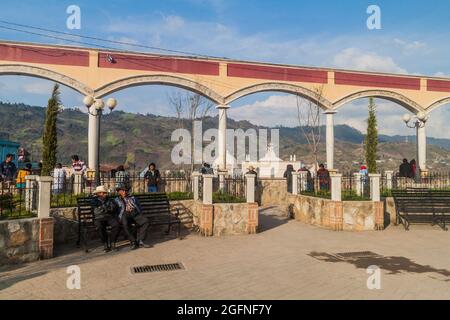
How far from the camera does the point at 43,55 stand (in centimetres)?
1647

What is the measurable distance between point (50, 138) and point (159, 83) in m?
6.69

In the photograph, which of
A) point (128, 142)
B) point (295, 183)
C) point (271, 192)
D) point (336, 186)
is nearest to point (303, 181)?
point (295, 183)

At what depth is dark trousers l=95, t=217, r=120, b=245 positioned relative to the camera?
8.05 metres

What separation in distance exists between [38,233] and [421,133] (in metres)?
23.0

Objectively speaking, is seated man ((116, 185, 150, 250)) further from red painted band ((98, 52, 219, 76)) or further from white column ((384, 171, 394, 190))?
red painted band ((98, 52, 219, 76))

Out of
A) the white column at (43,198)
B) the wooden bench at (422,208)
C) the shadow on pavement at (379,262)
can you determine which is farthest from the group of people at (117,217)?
the wooden bench at (422,208)

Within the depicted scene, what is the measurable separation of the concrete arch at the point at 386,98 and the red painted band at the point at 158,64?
26.8 ft

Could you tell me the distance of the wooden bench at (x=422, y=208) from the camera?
11102mm

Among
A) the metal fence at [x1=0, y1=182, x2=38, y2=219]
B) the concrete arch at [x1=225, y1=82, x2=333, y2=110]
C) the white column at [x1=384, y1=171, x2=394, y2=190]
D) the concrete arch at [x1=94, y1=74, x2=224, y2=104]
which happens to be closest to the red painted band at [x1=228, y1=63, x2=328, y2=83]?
the concrete arch at [x1=225, y1=82, x2=333, y2=110]

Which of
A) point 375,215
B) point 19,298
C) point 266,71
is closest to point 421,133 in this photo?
point 266,71

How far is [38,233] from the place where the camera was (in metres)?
7.29

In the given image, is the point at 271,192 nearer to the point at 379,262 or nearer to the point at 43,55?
the point at 379,262
